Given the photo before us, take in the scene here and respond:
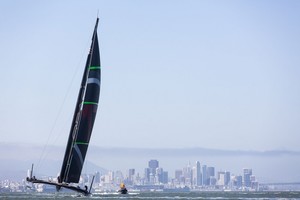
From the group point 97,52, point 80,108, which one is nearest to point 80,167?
point 80,108

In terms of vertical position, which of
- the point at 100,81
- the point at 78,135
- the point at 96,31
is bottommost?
the point at 78,135

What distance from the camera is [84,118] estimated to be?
60.7 metres

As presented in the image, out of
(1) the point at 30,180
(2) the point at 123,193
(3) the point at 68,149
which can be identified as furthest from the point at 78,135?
(2) the point at 123,193

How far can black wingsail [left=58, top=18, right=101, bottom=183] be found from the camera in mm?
60625

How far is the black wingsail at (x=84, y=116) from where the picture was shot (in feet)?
199

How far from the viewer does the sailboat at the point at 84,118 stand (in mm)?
60625

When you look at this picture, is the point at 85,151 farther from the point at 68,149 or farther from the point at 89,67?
the point at 89,67

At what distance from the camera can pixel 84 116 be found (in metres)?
60.7

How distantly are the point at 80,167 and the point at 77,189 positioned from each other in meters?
1.94

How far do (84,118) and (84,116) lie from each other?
0.17 meters

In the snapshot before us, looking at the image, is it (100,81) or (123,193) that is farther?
(123,193)

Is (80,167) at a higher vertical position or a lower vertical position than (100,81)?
lower

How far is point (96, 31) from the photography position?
199ft

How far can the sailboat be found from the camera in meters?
60.6
